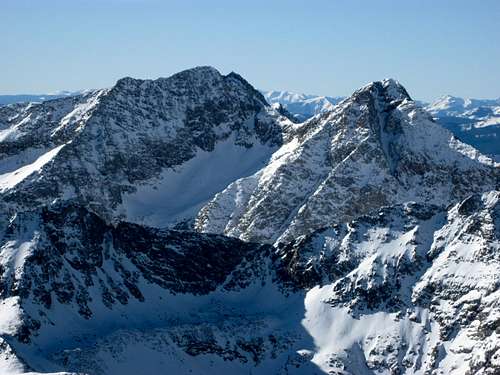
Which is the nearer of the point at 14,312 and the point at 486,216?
the point at 14,312

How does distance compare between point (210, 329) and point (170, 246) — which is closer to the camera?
point (210, 329)

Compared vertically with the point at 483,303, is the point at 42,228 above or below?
above

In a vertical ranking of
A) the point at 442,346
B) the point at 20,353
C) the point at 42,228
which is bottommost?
the point at 442,346

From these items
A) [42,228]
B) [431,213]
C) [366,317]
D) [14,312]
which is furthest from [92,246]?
[431,213]

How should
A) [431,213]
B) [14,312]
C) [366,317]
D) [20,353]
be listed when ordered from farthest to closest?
[431,213]
[366,317]
[14,312]
[20,353]

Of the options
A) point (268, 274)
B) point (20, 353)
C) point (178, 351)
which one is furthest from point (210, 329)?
point (20, 353)

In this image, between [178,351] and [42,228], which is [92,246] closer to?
[42,228]

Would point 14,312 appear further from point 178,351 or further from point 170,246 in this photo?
point 170,246

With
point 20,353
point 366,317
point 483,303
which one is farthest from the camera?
point 366,317

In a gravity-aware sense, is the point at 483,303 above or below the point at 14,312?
below
